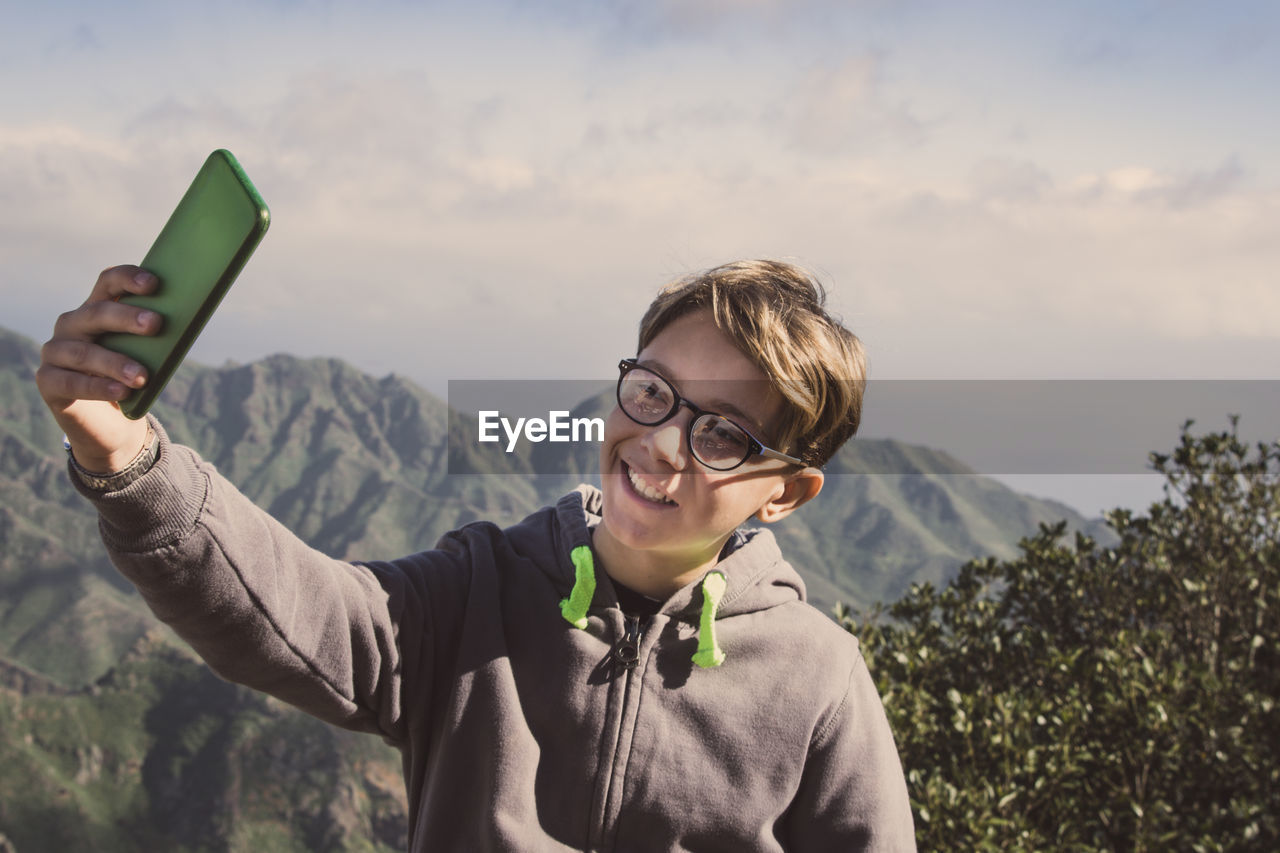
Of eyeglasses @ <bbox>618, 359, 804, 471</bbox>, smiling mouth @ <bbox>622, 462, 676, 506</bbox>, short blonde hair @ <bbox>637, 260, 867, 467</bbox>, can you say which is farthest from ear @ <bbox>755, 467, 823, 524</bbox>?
smiling mouth @ <bbox>622, 462, 676, 506</bbox>

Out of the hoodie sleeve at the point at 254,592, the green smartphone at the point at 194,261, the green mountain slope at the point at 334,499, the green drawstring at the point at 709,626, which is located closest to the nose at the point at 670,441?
the green drawstring at the point at 709,626

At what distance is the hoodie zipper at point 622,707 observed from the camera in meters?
2.01

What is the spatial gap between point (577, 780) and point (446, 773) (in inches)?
10.5

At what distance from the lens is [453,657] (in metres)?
2.10

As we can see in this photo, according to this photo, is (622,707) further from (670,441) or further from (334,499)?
(334,499)

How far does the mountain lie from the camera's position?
55.4 meters

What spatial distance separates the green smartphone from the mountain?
1.11 metres

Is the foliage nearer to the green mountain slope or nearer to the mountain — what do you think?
the mountain

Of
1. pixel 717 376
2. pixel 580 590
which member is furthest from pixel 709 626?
pixel 717 376

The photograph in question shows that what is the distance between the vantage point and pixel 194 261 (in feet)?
4.92

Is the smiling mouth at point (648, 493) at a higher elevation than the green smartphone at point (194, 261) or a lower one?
lower

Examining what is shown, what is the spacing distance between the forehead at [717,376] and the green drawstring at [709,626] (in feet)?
1.13

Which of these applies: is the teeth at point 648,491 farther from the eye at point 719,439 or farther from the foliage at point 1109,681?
the foliage at point 1109,681

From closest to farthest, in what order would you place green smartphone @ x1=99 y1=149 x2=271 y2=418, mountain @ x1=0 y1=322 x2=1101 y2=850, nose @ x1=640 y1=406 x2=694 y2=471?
green smartphone @ x1=99 y1=149 x2=271 y2=418
nose @ x1=640 y1=406 x2=694 y2=471
mountain @ x1=0 y1=322 x2=1101 y2=850
